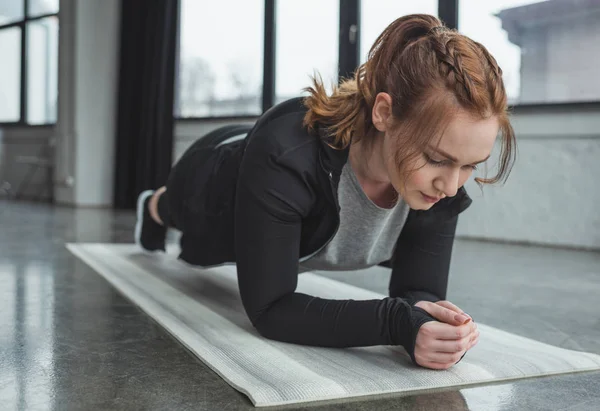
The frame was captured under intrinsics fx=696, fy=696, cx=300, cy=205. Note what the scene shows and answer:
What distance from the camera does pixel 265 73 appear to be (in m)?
4.73

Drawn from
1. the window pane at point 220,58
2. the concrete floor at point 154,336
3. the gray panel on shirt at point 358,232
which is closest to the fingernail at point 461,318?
the concrete floor at point 154,336

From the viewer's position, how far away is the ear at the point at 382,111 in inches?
43.4

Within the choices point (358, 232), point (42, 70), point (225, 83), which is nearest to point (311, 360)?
point (358, 232)

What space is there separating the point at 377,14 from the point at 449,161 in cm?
313

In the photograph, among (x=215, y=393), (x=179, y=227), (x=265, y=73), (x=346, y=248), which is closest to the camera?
(x=215, y=393)

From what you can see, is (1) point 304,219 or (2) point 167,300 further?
(2) point 167,300

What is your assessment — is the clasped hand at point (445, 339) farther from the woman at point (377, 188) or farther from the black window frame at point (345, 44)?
the black window frame at point (345, 44)

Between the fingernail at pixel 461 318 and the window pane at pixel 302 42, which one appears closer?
the fingernail at pixel 461 318

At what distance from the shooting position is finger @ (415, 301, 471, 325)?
3.60ft

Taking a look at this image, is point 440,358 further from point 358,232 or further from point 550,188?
point 550,188

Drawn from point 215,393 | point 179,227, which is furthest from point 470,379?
point 179,227

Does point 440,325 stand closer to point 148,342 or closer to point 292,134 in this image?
point 292,134

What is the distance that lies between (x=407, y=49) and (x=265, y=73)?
147 inches

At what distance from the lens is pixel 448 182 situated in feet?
3.46
